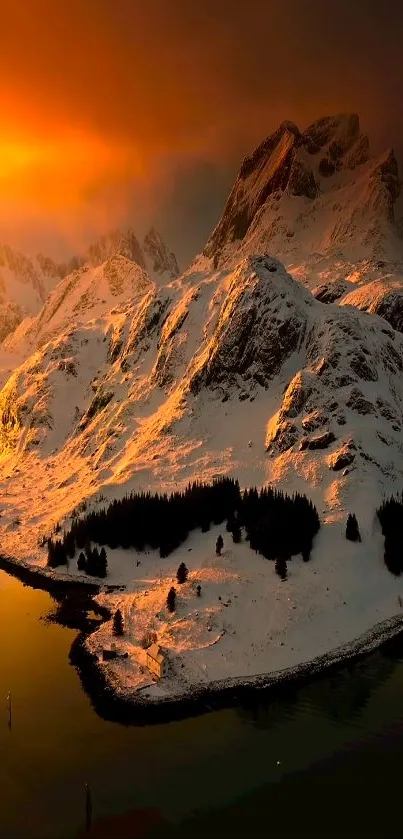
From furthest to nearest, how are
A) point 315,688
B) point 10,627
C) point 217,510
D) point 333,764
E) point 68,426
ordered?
point 68,426, point 217,510, point 10,627, point 315,688, point 333,764

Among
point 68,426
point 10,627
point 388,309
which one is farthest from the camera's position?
point 68,426

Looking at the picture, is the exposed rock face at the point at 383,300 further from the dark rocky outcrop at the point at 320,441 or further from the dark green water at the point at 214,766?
the dark green water at the point at 214,766

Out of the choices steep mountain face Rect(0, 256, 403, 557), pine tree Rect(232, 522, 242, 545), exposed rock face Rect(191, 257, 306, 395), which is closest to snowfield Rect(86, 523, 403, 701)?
pine tree Rect(232, 522, 242, 545)

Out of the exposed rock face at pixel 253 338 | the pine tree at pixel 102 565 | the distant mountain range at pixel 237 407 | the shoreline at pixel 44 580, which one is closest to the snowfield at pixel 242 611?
the pine tree at pixel 102 565

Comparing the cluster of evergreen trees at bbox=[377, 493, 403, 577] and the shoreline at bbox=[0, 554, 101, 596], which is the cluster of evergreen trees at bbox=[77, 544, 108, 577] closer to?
the shoreline at bbox=[0, 554, 101, 596]

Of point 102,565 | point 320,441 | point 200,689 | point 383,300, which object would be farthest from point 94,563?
point 383,300

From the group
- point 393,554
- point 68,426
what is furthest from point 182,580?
point 68,426

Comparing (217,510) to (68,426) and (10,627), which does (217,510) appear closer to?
(10,627)

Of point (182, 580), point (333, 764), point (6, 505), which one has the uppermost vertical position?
point (6, 505)
